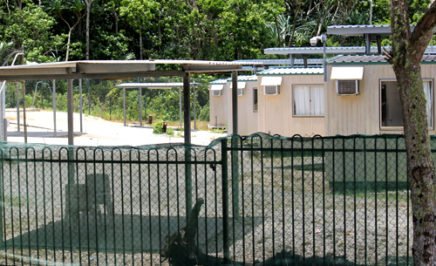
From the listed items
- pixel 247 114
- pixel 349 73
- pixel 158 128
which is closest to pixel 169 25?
pixel 158 128

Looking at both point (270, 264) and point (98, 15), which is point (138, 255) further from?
point (98, 15)

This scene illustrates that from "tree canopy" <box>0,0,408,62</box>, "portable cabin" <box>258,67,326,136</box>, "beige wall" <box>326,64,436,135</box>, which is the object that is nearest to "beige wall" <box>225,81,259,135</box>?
"portable cabin" <box>258,67,326,136</box>

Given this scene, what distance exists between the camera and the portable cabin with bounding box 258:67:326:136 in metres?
21.8

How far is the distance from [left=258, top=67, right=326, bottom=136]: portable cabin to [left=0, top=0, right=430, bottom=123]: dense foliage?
12.8 m

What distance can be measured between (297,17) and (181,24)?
638 centimetres

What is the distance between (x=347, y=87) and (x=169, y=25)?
24758 mm

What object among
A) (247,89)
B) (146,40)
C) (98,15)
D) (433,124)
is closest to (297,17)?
(146,40)

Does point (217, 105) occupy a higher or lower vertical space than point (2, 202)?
higher

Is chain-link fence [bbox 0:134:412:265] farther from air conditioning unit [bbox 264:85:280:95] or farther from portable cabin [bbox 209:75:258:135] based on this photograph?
portable cabin [bbox 209:75:258:135]

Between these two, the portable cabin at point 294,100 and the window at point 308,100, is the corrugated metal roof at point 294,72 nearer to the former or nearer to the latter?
the portable cabin at point 294,100

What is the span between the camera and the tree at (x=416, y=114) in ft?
17.5

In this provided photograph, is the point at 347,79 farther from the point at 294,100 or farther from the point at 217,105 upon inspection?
the point at 217,105

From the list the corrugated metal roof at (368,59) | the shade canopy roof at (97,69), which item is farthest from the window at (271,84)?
the shade canopy roof at (97,69)

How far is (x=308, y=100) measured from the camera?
2202 centimetres
